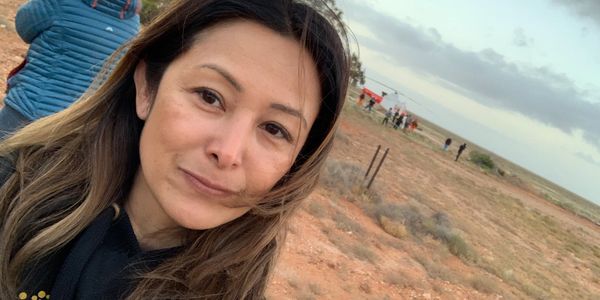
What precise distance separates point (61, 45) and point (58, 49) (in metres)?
0.03

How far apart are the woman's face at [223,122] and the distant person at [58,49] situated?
1019mm

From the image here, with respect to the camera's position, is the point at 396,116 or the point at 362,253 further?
the point at 396,116

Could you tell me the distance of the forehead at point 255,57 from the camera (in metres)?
1.36

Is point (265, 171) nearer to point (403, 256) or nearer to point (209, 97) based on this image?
point (209, 97)

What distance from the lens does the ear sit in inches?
60.2

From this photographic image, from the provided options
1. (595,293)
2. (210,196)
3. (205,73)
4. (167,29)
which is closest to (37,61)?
(167,29)

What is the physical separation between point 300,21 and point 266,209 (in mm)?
648

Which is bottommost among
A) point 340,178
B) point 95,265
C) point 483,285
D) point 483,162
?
point 483,285

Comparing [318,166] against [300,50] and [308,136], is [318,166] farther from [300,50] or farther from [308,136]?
[300,50]

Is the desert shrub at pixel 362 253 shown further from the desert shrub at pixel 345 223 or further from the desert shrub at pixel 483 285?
the desert shrub at pixel 483 285

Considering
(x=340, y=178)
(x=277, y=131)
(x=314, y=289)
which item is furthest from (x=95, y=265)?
(x=340, y=178)

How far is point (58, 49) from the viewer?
2193 millimetres

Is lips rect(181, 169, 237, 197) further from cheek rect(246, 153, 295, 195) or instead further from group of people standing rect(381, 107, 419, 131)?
group of people standing rect(381, 107, 419, 131)

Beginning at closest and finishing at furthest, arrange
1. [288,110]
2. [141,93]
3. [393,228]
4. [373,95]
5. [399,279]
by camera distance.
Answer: [288,110] < [141,93] < [399,279] < [393,228] < [373,95]
